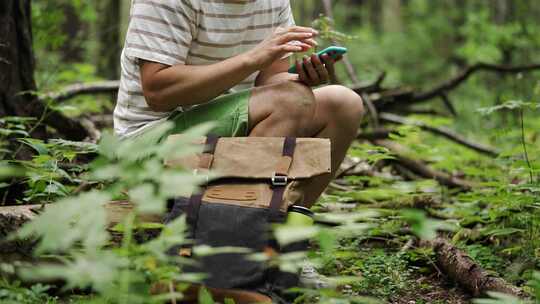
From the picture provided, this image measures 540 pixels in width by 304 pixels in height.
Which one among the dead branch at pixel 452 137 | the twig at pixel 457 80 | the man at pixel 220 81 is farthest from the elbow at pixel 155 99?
the twig at pixel 457 80

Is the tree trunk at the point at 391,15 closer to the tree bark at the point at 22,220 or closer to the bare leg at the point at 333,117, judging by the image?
the bare leg at the point at 333,117

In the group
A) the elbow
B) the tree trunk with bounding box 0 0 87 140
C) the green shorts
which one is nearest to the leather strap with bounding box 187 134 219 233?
the green shorts

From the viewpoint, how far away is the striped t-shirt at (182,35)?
283cm

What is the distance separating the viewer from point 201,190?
2.53 m

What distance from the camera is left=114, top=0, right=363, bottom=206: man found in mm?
2801

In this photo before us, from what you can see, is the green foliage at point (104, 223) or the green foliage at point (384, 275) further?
the green foliage at point (384, 275)

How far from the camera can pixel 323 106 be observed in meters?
2.96

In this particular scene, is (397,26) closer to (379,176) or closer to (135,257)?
(379,176)

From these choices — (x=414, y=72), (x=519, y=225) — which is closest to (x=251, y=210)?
(x=519, y=225)

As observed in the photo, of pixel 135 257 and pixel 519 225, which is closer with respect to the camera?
pixel 135 257

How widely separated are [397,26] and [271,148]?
23.5 meters

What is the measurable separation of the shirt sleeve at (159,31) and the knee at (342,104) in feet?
2.05

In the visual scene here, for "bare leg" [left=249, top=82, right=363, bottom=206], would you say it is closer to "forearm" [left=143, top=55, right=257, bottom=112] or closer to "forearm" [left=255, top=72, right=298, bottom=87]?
"forearm" [left=143, top=55, right=257, bottom=112]

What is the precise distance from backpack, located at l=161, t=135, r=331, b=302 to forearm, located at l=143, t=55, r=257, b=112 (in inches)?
9.6
